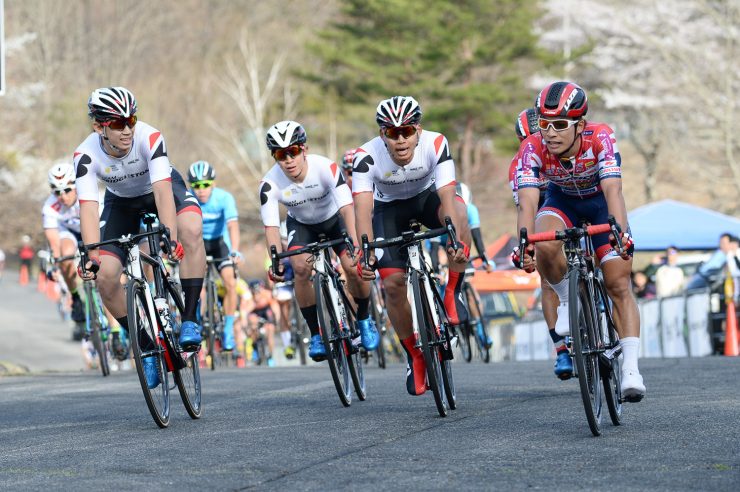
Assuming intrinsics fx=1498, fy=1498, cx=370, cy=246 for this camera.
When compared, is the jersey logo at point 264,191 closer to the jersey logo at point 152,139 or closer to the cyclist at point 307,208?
the cyclist at point 307,208

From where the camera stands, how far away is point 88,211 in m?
10.1

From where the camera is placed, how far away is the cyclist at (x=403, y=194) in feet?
34.3

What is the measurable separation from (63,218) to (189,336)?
24.4 feet

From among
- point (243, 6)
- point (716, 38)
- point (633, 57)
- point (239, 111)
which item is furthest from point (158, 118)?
point (716, 38)

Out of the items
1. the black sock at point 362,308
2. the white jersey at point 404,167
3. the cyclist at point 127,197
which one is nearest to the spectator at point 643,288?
the black sock at point 362,308

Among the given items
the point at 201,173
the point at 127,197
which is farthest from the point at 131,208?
the point at 201,173

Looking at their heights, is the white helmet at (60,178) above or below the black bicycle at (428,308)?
above

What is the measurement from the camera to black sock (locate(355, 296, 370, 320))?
12.4 m

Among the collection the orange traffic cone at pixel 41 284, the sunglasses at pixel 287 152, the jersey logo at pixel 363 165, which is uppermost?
the orange traffic cone at pixel 41 284

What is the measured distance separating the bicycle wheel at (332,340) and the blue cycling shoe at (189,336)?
1259 millimetres

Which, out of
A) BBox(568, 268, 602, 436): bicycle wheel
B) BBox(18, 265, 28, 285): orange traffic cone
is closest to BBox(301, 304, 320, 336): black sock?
BBox(568, 268, 602, 436): bicycle wheel

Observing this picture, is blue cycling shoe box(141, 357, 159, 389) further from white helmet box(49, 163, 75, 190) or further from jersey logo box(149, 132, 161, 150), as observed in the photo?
white helmet box(49, 163, 75, 190)

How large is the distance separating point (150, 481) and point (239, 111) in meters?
59.9

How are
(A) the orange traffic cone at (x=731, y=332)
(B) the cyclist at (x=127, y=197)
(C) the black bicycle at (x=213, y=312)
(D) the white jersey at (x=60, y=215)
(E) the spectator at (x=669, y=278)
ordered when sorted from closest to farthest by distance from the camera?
(B) the cyclist at (x=127, y=197)
(D) the white jersey at (x=60, y=215)
(C) the black bicycle at (x=213, y=312)
(A) the orange traffic cone at (x=731, y=332)
(E) the spectator at (x=669, y=278)
